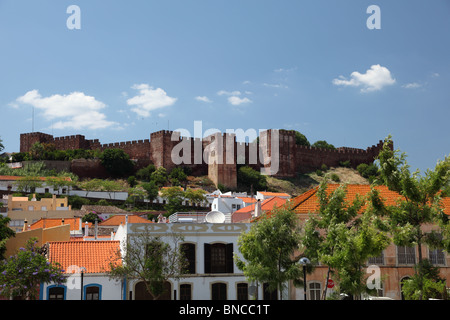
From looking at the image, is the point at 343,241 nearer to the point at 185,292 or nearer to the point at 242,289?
the point at 242,289

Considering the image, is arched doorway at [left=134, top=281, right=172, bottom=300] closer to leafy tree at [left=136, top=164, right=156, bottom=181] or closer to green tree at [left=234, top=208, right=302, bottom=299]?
green tree at [left=234, top=208, right=302, bottom=299]

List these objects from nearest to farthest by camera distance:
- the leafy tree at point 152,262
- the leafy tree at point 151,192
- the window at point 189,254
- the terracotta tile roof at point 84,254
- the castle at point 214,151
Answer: the leafy tree at point 152,262 < the terracotta tile roof at point 84,254 < the window at point 189,254 < the leafy tree at point 151,192 < the castle at point 214,151

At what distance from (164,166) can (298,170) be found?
26.7 m

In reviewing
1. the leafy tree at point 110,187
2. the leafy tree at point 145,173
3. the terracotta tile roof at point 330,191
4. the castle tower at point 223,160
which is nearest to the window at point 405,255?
the terracotta tile roof at point 330,191

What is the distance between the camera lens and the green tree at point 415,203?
16750 mm

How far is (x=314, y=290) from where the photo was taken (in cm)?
2161

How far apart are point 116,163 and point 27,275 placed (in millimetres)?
65532

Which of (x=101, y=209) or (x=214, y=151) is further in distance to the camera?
(x=214, y=151)

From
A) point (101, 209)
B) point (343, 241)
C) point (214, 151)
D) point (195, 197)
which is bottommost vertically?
point (343, 241)

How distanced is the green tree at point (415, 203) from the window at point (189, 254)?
27.2 ft

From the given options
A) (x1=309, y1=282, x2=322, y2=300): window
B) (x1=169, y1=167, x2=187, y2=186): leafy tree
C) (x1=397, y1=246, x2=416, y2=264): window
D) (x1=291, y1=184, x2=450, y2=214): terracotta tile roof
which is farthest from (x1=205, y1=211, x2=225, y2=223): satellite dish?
(x1=169, y1=167, x2=187, y2=186): leafy tree

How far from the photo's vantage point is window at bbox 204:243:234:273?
22.7 meters

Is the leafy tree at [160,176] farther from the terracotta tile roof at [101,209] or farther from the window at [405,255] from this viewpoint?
the window at [405,255]

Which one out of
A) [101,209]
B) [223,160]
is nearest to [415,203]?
[101,209]
